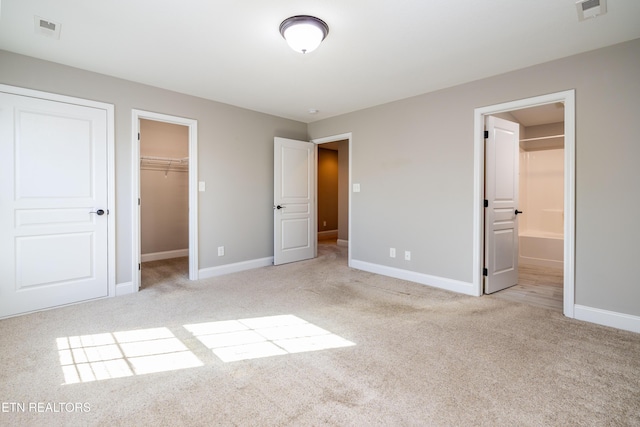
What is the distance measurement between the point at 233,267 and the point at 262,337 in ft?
7.53

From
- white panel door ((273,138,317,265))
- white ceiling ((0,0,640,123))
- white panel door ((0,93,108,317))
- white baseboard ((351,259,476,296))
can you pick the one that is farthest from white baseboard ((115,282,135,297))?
white baseboard ((351,259,476,296))

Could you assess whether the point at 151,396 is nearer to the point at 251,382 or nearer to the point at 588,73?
the point at 251,382

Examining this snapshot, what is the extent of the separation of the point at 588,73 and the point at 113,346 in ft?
15.0

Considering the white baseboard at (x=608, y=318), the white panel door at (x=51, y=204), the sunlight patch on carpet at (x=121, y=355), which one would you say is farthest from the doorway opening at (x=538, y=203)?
the white panel door at (x=51, y=204)

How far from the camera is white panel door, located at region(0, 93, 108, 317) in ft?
9.55

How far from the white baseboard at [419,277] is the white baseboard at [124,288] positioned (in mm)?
3028

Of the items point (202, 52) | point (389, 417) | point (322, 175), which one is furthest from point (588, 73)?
point (322, 175)

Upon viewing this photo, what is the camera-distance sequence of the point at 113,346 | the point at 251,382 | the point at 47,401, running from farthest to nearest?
1. the point at 113,346
2. the point at 251,382
3. the point at 47,401

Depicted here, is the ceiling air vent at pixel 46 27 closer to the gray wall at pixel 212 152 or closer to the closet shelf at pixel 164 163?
the gray wall at pixel 212 152

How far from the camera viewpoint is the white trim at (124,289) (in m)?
3.56

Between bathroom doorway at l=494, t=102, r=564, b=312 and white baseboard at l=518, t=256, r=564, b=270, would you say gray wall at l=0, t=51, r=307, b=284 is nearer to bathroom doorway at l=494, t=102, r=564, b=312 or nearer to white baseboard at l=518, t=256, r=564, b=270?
bathroom doorway at l=494, t=102, r=564, b=312

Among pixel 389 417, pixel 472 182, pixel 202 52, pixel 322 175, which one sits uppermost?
pixel 202 52

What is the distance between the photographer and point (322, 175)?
8.25m

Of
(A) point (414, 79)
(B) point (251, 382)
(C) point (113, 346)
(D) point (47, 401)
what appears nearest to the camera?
(D) point (47, 401)
